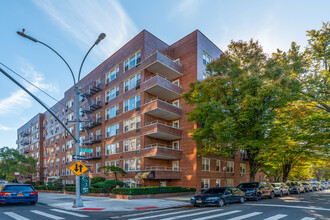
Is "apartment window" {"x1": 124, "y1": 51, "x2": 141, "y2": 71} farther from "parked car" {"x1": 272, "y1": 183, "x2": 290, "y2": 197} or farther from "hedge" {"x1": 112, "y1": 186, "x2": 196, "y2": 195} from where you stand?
"parked car" {"x1": 272, "y1": 183, "x2": 290, "y2": 197}

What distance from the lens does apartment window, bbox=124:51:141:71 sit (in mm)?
30823

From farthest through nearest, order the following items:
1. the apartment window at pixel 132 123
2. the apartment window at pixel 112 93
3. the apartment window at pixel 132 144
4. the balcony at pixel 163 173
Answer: the apartment window at pixel 112 93 → the apartment window at pixel 132 123 → the apartment window at pixel 132 144 → the balcony at pixel 163 173

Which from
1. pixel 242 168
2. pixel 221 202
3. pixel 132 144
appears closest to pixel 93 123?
pixel 132 144

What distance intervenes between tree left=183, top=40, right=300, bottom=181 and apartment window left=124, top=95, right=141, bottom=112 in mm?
8151

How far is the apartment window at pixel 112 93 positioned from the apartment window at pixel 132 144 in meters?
7.41

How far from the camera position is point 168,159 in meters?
29.1

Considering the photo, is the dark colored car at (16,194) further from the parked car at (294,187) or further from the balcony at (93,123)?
the parked car at (294,187)

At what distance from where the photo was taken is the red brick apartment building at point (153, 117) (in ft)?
88.9

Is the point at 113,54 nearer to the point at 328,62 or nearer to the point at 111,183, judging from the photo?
the point at 111,183

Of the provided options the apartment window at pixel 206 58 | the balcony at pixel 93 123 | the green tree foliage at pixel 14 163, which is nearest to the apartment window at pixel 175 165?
the apartment window at pixel 206 58

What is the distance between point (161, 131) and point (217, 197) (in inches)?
482

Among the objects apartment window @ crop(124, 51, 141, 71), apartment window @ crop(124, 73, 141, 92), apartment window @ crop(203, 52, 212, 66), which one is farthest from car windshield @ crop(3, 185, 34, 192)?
apartment window @ crop(203, 52, 212, 66)

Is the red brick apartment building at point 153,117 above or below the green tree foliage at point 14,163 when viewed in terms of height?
above

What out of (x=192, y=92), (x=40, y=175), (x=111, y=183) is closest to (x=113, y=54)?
(x=192, y=92)
